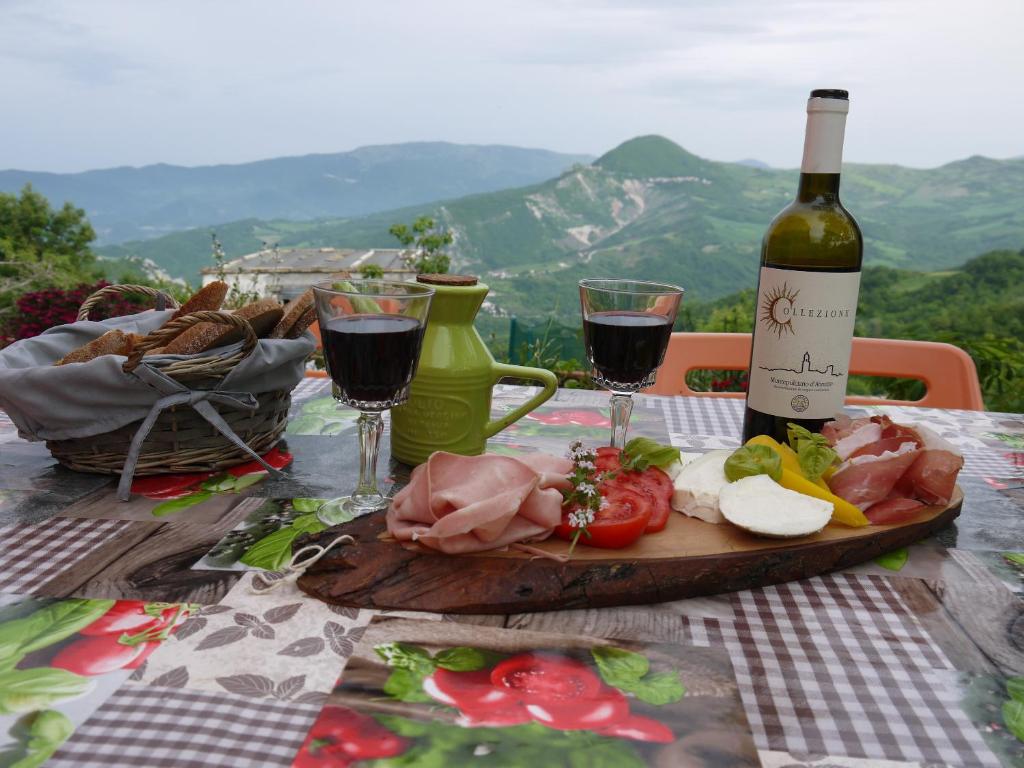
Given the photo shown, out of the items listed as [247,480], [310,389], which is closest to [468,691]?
[247,480]

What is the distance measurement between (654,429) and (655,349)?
17.7 inches

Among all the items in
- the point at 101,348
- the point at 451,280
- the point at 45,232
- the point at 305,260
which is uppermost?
the point at 451,280

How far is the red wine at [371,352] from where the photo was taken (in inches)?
40.9

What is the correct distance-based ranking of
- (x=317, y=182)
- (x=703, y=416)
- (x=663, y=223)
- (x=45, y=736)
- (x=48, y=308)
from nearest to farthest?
1. (x=45, y=736)
2. (x=703, y=416)
3. (x=48, y=308)
4. (x=663, y=223)
5. (x=317, y=182)

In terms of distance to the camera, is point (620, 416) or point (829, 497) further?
point (620, 416)

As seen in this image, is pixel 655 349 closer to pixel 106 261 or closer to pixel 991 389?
pixel 991 389

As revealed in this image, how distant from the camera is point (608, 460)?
1141mm

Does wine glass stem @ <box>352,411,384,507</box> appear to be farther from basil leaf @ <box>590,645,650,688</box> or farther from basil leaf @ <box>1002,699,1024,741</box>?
basil leaf @ <box>1002,699,1024,741</box>

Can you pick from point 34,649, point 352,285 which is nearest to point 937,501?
point 352,285

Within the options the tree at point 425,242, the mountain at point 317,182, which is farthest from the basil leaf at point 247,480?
the mountain at point 317,182

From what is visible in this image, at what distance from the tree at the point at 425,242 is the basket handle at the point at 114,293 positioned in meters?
4.41

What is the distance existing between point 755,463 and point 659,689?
0.40 m

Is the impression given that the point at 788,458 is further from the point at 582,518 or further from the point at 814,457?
the point at 582,518

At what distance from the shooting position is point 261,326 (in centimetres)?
137
